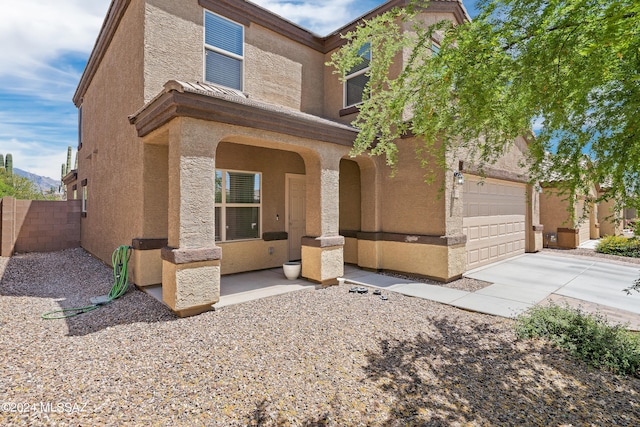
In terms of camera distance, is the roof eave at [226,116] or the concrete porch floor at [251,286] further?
the concrete porch floor at [251,286]

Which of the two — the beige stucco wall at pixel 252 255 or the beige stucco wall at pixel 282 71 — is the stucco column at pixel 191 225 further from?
the beige stucco wall at pixel 282 71

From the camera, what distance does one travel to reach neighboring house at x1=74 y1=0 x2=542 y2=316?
5.13 m

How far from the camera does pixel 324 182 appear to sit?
23.0 ft

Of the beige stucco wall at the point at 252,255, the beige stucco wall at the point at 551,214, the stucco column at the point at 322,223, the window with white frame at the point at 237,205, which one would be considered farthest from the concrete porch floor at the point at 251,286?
the beige stucco wall at the point at 551,214

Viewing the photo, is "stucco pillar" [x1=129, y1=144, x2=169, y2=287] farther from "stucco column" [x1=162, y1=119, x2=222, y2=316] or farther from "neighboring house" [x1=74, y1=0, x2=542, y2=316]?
"stucco column" [x1=162, y1=119, x2=222, y2=316]

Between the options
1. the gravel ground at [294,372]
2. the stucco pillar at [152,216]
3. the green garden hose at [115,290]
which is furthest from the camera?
the stucco pillar at [152,216]

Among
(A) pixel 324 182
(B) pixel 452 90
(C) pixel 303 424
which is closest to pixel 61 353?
(C) pixel 303 424

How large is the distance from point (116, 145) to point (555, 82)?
954 cm

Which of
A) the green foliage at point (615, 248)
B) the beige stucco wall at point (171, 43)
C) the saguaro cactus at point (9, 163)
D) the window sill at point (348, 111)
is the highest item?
the saguaro cactus at point (9, 163)

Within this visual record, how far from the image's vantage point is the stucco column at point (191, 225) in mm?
4879

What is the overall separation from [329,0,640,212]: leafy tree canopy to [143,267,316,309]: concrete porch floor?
14.8 feet

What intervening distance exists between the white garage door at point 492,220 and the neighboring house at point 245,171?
0.07 metres

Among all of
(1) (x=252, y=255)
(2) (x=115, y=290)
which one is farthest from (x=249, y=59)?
(2) (x=115, y=290)

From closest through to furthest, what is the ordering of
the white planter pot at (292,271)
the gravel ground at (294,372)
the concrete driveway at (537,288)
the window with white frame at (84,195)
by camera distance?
the gravel ground at (294,372) < the concrete driveway at (537,288) < the white planter pot at (292,271) < the window with white frame at (84,195)
